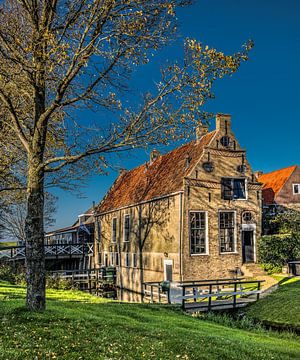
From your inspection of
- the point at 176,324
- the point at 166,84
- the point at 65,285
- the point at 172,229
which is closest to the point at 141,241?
the point at 172,229

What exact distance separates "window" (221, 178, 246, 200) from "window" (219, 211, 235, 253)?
1241 millimetres

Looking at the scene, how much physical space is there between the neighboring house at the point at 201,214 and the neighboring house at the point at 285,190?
969 centimetres

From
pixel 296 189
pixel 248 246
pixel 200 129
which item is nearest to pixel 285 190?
pixel 296 189

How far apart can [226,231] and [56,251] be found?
20.5m

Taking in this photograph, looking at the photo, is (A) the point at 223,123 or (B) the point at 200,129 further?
(A) the point at 223,123

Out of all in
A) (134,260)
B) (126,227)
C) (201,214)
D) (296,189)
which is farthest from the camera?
(296,189)

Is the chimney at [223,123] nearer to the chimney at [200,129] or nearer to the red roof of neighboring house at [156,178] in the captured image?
the red roof of neighboring house at [156,178]

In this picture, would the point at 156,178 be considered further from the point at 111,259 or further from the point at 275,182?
the point at 275,182

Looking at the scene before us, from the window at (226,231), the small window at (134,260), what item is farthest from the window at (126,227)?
the window at (226,231)

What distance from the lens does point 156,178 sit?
34.7 metres

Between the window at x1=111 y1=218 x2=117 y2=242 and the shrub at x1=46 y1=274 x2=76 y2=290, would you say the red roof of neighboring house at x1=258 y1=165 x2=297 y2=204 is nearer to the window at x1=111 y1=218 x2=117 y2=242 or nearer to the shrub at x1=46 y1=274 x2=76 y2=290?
the window at x1=111 y1=218 x2=117 y2=242

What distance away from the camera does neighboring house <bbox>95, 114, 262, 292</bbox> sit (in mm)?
28156

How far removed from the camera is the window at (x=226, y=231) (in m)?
29.3

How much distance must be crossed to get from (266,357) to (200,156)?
20805 millimetres
